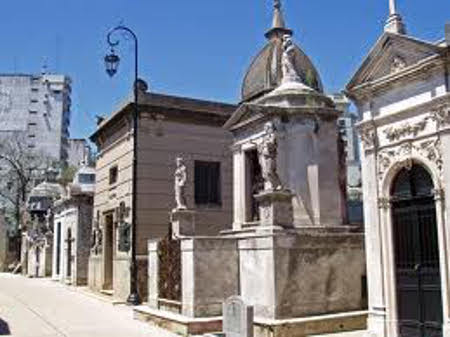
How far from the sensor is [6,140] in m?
51.8

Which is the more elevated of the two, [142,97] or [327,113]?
[142,97]

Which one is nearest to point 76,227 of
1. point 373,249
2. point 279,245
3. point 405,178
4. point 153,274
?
point 153,274

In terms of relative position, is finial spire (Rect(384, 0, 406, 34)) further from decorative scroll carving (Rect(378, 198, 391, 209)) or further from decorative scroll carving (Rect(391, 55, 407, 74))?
decorative scroll carving (Rect(378, 198, 391, 209))

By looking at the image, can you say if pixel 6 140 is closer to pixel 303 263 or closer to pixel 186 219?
pixel 186 219

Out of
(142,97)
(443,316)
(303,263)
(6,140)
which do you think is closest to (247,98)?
(142,97)

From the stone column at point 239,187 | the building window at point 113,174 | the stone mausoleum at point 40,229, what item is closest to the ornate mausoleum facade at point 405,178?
the stone column at point 239,187

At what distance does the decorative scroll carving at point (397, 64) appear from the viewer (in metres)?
10.6

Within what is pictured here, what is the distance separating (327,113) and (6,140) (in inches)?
1681

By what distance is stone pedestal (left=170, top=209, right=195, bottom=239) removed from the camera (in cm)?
1579

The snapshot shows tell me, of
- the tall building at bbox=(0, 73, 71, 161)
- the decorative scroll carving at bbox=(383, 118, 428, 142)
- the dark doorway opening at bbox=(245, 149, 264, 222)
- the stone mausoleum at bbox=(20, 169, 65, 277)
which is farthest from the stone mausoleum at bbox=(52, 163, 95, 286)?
the tall building at bbox=(0, 73, 71, 161)

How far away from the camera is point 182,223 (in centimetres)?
1585

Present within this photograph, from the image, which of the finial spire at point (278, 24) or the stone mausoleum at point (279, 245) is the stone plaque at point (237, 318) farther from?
the finial spire at point (278, 24)

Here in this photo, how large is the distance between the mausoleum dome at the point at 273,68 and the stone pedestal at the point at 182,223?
4.68 metres

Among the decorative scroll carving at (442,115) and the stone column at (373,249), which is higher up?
the decorative scroll carving at (442,115)
